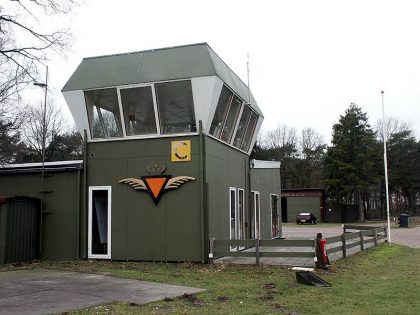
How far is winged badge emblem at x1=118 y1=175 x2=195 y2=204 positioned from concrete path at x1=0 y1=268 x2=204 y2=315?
339cm

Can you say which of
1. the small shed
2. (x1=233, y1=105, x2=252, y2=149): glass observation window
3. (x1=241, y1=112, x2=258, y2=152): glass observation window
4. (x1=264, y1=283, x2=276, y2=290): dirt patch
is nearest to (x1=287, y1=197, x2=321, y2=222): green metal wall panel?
the small shed

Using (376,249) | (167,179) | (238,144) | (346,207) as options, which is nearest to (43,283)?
(167,179)

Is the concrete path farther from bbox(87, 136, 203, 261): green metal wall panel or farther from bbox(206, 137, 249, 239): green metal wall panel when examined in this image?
bbox(206, 137, 249, 239): green metal wall panel

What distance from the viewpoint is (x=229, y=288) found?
10.0 m

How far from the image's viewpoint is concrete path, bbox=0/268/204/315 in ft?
26.3

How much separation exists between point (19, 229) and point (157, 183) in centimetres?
453

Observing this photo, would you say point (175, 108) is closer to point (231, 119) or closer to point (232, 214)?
point (231, 119)

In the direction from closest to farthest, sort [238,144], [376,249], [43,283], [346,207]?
[43,283] → [238,144] → [376,249] → [346,207]

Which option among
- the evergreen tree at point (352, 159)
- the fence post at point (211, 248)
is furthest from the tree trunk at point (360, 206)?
the fence post at point (211, 248)

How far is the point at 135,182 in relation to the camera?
14609 mm

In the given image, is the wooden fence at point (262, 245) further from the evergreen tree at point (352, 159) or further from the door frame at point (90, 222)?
the evergreen tree at point (352, 159)

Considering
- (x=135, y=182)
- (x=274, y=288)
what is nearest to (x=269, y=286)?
(x=274, y=288)

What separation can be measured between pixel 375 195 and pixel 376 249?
50669mm

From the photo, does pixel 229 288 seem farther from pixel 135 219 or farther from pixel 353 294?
pixel 135 219
